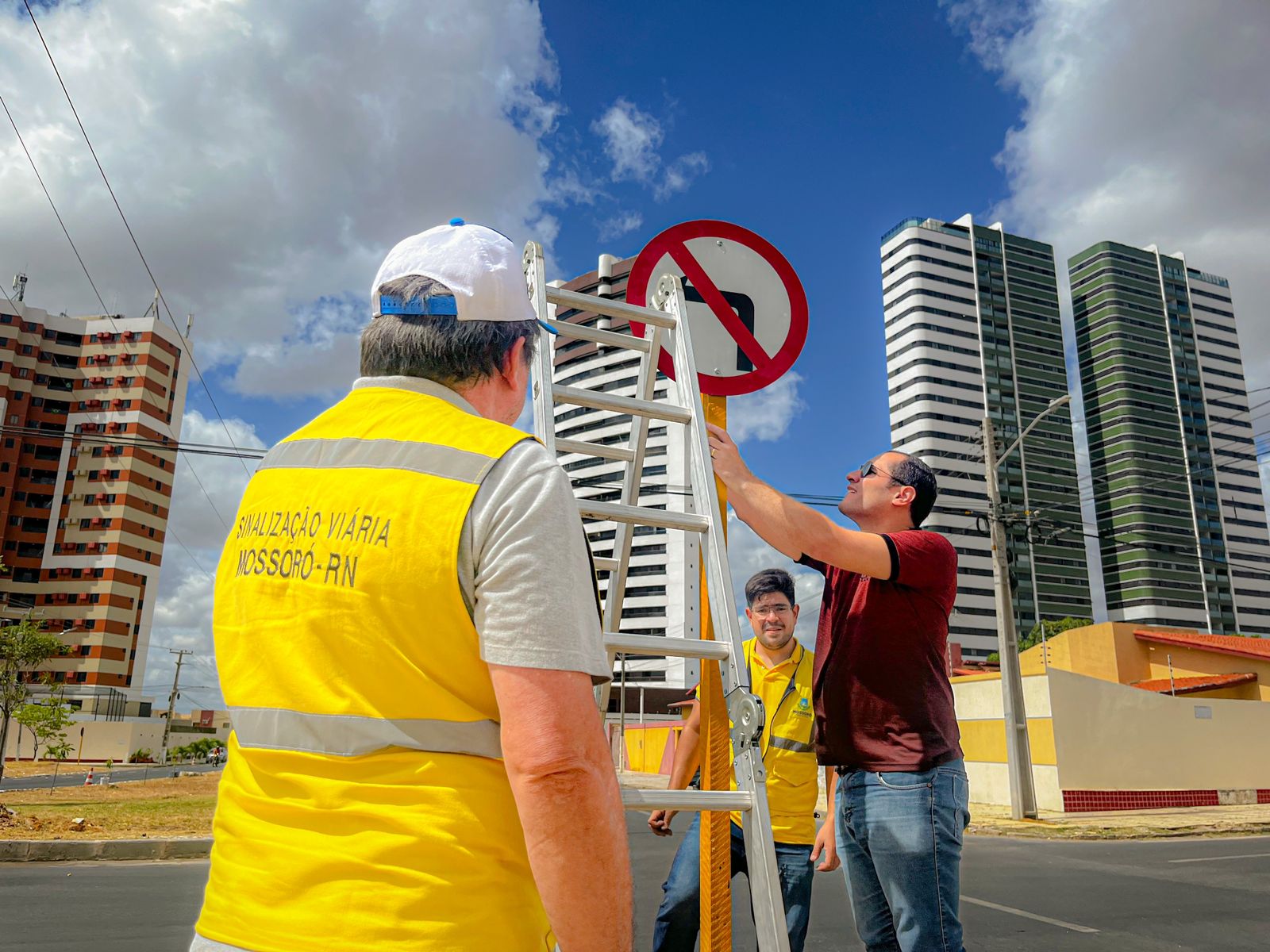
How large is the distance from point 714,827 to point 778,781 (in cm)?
186

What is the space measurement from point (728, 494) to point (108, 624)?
83303 millimetres

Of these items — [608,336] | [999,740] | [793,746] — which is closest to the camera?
[608,336]

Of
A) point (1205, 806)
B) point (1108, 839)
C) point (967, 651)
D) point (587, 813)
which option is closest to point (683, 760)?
point (587, 813)

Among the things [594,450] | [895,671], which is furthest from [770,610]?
[594,450]

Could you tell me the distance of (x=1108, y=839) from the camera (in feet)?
47.9

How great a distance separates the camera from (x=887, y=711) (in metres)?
2.80

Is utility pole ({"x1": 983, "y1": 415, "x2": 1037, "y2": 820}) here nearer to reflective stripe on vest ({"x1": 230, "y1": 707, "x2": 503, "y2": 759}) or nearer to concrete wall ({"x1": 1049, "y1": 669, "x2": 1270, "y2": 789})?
concrete wall ({"x1": 1049, "y1": 669, "x2": 1270, "y2": 789})

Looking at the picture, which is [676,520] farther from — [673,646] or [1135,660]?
[1135,660]

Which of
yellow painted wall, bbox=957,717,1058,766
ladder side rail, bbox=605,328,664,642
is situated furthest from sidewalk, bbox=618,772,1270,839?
ladder side rail, bbox=605,328,664,642

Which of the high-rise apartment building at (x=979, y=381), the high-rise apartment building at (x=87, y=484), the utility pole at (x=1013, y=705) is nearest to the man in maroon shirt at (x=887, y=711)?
the utility pole at (x=1013, y=705)

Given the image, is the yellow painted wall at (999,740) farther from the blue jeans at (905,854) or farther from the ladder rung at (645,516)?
the ladder rung at (645,516)

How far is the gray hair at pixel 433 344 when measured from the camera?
143cm

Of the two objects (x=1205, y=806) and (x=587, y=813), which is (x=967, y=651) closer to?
(x=1205, y=806)

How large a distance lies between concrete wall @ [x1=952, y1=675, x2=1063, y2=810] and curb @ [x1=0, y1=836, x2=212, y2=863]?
55.2 feet
